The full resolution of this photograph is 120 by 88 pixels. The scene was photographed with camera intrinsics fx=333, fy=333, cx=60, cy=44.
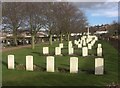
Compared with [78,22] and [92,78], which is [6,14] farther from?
[78,22]

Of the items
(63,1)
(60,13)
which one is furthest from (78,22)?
(60,13)

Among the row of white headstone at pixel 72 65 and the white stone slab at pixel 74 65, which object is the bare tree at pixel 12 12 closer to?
the row of white headstone at pixel 72 65

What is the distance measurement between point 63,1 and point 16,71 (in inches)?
1746

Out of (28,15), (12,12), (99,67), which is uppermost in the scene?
(12,12)

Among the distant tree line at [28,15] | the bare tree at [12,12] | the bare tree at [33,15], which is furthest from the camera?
A: the bare tree at [33,15]

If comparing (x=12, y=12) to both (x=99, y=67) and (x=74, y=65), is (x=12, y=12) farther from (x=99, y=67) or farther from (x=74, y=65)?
(x=99, y=67)

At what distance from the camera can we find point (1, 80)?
14398 millimetres

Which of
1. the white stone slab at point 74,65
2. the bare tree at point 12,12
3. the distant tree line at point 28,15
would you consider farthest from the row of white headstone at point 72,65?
the distant tree line at point 28,15

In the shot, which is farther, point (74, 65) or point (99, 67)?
point (74, 65)

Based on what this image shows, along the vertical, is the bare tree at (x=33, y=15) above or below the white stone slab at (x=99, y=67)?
above

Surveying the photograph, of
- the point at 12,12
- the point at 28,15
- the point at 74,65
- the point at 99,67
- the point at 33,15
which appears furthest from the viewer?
the point at 33,15

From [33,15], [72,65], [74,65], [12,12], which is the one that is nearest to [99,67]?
[74,65]

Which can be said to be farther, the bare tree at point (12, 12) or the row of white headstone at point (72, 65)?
the bare tree at point (12, 12)

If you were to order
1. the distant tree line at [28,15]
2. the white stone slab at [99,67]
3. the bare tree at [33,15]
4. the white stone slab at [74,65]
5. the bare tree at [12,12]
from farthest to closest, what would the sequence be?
the bare tree at [33,15], the distant tree line at [28,15], the bare tree at [12,12], the white stone slab at [74,65], the white stone slab at [99,67]
